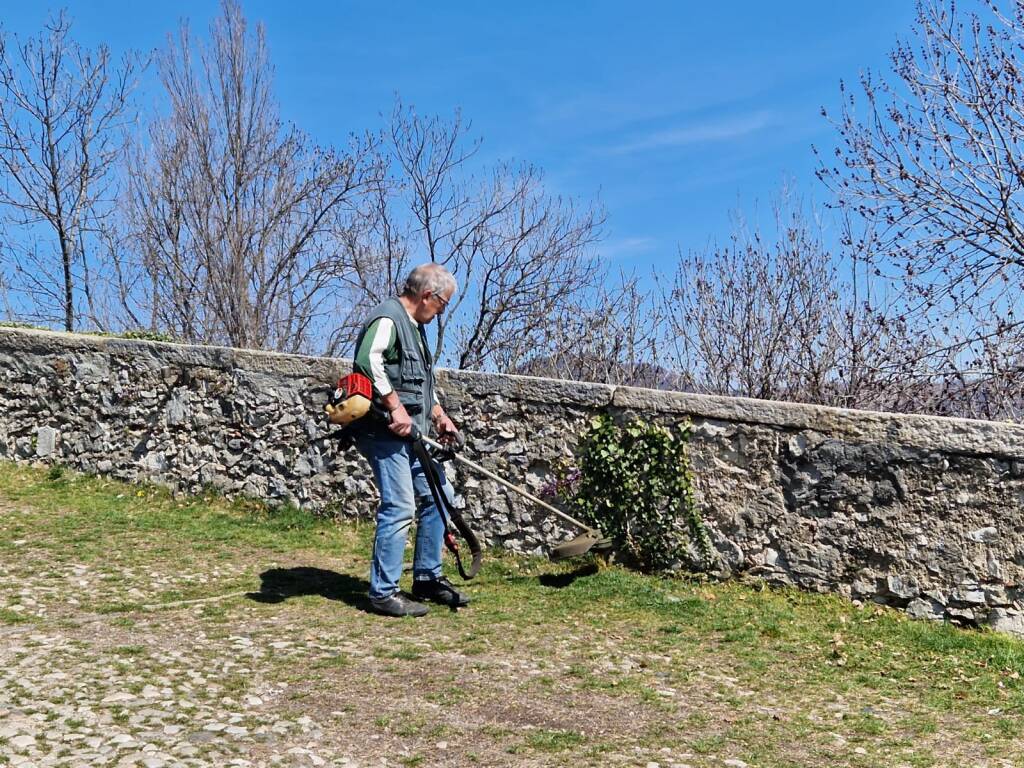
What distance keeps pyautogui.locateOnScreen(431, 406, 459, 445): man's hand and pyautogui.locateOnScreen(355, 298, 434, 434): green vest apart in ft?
0.85

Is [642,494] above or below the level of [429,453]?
below


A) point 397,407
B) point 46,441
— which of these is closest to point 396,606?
point 397,407

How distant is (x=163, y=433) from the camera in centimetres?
814

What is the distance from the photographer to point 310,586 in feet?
19.2

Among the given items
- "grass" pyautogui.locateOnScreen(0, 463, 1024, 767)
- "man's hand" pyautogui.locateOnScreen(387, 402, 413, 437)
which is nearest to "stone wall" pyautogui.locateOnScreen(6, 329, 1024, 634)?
"grass" pyautogui.locateOnScreen(0, 463, 1024, 767)

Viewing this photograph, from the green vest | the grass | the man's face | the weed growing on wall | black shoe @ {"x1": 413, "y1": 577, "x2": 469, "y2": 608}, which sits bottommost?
the grass

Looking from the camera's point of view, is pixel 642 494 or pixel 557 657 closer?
pixel 557 657

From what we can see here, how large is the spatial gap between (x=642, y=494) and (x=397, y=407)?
2045mm

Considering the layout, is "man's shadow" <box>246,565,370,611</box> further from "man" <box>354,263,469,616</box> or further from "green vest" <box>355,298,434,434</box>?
"green vest" <box>355,298,434,434</box>

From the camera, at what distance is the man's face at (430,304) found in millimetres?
5172

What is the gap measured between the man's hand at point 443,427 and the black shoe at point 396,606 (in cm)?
94

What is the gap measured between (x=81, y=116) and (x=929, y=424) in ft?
56.0

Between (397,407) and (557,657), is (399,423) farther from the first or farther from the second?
(557,657)

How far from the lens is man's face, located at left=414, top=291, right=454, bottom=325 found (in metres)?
5.17
